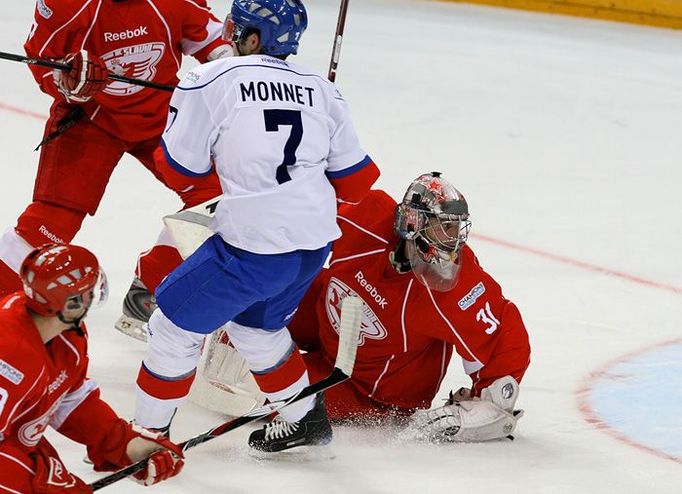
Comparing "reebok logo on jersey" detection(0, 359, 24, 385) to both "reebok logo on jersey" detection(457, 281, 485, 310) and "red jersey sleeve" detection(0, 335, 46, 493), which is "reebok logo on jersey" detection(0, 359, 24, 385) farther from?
"reebok logo on jersey" detection(457, 281, 485, 310)

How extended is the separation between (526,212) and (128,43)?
2.04 m

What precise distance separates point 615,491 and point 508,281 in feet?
4.58

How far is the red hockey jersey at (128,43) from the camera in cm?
348

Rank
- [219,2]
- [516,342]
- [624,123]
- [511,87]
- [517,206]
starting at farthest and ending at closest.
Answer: [219,2]
[511,87]
[624,123]
[517,206]
[516,342]

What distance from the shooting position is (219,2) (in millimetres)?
8344

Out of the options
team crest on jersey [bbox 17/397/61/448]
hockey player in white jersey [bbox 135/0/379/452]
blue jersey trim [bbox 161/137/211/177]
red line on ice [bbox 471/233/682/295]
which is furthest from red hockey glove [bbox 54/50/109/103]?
red line on ice [bbox 471/233/682/295]

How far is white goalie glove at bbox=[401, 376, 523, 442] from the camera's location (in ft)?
10.6

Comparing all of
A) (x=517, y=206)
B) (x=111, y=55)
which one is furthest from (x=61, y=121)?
(x=517, y=206)

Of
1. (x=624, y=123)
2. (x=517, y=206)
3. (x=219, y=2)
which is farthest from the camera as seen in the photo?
(x=219, y=2)

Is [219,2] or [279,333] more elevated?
[279,333]

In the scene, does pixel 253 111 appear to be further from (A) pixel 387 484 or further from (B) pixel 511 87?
(B) pixel 511 87

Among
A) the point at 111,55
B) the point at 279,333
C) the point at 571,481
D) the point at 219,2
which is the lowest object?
the point at 219,2

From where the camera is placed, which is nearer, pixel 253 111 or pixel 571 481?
pixel 253 111

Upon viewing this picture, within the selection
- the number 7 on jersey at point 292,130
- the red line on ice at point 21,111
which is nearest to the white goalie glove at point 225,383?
the number 7 on jersey at point 292,130
